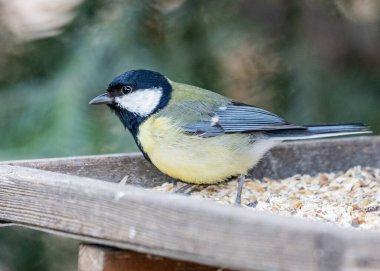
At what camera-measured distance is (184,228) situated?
198 centimetres

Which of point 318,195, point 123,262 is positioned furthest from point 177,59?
point 123,262

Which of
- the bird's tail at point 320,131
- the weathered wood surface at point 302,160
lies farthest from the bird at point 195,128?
the weathered wood surface at point 302,160

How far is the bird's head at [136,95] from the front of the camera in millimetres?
3438

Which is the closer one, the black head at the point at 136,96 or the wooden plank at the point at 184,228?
the wooden plank at the point at 184,228

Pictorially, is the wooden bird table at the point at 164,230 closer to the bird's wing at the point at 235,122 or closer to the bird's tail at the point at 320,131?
the bird's wing at the point at 235,122

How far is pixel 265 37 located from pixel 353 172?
94cm

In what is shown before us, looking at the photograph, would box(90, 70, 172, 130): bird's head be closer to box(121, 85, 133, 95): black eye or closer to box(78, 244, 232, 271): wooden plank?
box(121, 85, 133, 95): black eye

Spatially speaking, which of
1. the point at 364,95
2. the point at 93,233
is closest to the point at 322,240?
the point at 93,233

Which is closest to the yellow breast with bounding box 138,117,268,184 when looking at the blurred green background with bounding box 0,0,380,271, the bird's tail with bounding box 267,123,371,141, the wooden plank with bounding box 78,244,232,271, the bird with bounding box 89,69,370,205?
the bird with bounding box 89,69,370,205

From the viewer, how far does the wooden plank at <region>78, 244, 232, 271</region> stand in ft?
7.28

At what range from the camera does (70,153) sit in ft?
11.5

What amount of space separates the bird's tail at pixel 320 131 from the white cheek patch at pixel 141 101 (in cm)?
51

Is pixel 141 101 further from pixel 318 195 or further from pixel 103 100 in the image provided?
pixel 318 195

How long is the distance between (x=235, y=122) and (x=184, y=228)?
1477mm
